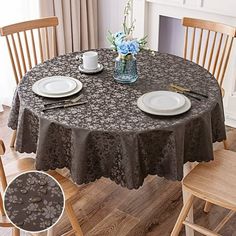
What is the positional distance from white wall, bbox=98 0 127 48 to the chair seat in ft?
6.61

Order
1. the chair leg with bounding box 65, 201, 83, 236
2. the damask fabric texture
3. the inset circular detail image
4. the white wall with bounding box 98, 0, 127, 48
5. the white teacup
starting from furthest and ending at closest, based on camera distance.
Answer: the white wall with bounding box 98, 0, 127, 48
the white teacup
the chair leg with bounding box 65, 201, 83, 236
the damask fabric texture
the inset circular detail image

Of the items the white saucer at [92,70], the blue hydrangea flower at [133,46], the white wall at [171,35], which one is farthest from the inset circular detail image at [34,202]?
the white wall at [171,35]

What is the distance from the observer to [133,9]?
3420 millimetres

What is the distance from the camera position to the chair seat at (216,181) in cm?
177

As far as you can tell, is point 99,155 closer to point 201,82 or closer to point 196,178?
point 196,178

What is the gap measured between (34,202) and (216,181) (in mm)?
1099

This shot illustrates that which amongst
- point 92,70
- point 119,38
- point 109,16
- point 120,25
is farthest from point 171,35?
point 119,38

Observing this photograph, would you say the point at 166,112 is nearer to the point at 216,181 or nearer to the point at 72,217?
the point at 216,181

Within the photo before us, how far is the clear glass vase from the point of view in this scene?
2.02 metres

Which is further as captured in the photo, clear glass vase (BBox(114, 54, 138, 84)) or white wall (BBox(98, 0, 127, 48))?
white wall (BBox(98, 0, 127, 48))

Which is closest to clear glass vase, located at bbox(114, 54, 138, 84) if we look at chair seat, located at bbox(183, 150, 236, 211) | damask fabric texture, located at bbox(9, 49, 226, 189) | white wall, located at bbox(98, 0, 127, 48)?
damask fabric texture, located at bbox(9, 49, 226, 189)

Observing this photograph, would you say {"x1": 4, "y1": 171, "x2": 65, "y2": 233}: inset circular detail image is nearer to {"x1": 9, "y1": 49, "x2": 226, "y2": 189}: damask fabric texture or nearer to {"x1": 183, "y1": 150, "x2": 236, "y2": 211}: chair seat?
{"x1": 9, "y1": 49, "x2": 226, "y2": 189}: damask fabric texture

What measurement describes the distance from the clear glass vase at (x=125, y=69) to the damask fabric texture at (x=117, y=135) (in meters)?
0.05

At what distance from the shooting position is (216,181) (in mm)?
1870
